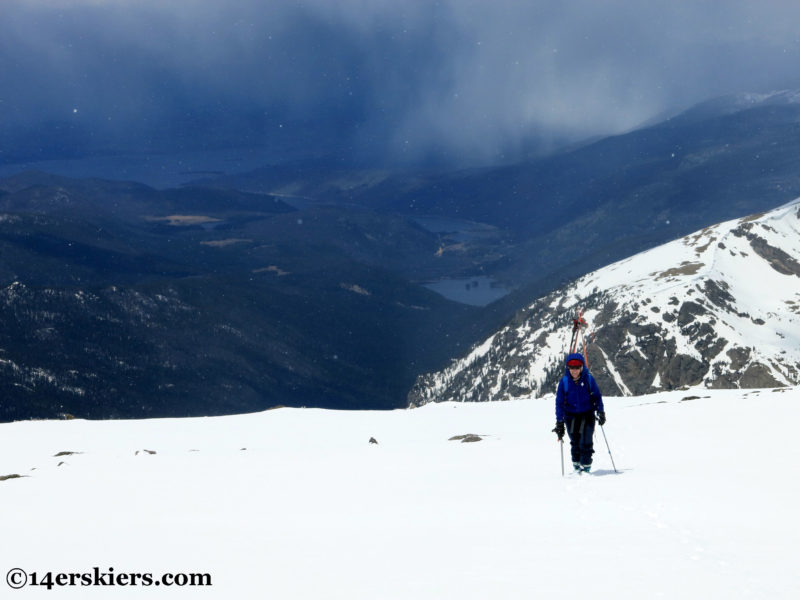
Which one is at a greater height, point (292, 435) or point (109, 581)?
point (292, 435)

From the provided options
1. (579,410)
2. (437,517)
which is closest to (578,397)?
(579,410)

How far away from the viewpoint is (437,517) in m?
16.1

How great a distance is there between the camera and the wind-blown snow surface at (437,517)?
11320mm

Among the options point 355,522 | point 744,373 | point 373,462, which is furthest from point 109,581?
point 744,373

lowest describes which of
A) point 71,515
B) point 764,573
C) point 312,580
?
point 764,573

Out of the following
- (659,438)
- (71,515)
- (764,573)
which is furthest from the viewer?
(659,438)

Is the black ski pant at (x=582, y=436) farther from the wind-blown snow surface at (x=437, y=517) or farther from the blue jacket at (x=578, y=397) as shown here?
the wind-blown snow surface at (x=437, y=517)

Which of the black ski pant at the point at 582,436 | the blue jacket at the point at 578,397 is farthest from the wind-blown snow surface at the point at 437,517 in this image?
the blue jacket at the point at 578,397

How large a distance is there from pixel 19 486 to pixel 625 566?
18478mm

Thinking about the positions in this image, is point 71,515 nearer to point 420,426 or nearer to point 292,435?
point 292,435

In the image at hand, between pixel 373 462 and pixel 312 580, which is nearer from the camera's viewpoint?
pixel 312 580

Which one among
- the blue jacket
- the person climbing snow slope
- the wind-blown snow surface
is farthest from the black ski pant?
the wind-blown snow surface

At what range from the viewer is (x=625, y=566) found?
11.4 m

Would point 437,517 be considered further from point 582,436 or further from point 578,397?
point 578,397
